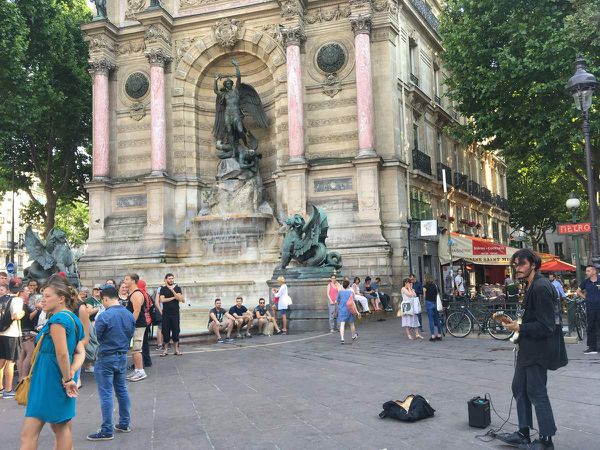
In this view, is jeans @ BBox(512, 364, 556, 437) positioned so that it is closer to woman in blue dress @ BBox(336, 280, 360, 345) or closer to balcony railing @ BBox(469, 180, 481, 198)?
woman in blue dress @ BBox(336, 280, 360, 345)

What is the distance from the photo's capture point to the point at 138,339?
998cm

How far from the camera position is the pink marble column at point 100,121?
2680 centimetres

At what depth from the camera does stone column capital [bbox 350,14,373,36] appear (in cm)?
2342

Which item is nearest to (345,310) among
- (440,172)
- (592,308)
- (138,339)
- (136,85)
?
(592,308)

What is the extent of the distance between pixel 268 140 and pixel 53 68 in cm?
1261

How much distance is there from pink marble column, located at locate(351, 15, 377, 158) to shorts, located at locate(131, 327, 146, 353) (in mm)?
14423

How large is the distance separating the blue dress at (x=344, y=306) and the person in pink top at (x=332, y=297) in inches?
51.6

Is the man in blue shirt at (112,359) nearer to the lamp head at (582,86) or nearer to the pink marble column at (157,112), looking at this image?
the lamp head at (582,86)

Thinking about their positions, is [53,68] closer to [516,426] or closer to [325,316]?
[325,316]

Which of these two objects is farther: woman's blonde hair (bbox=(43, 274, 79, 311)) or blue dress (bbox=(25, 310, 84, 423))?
woman's blonde hair (bbox=(43, 274, 79, 311))

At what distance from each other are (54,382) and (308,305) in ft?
40.5

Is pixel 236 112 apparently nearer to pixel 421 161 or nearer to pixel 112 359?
pixel 421 161

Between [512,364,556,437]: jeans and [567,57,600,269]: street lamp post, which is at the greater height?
[567,57,600,269]: street lamp post

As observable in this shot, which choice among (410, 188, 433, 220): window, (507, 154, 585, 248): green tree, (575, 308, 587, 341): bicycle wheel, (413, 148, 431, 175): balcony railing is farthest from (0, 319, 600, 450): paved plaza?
(507, 154, 585, 248): green tree
